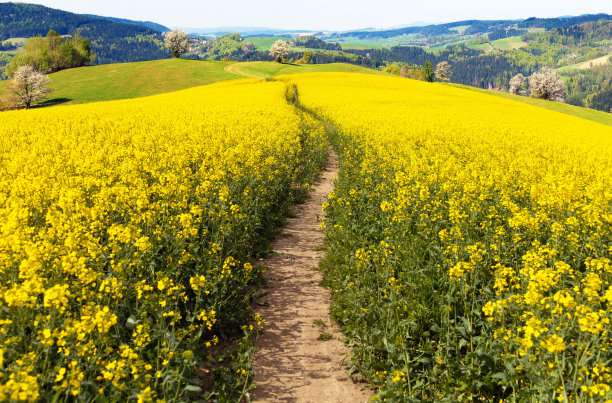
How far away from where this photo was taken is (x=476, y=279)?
195 inches

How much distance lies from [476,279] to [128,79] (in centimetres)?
8664

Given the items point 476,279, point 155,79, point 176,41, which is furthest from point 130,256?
point 176,41

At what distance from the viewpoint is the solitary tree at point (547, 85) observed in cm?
7919

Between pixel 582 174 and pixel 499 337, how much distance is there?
12.1m

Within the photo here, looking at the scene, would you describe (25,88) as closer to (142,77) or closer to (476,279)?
(142,77)

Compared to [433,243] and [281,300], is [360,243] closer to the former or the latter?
[433,243]

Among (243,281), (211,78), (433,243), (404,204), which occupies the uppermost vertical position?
(211,78)

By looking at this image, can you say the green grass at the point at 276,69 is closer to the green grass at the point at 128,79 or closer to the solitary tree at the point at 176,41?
the green grass at the point at 128,79

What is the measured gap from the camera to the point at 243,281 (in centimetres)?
655

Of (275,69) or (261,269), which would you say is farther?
(275,69)

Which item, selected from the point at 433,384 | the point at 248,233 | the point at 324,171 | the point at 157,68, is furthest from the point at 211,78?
the point at 433,384

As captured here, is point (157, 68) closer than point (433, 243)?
No

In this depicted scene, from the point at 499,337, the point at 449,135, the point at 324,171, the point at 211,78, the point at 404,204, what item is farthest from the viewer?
the point at 211,78

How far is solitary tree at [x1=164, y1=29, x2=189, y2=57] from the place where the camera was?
340ft
